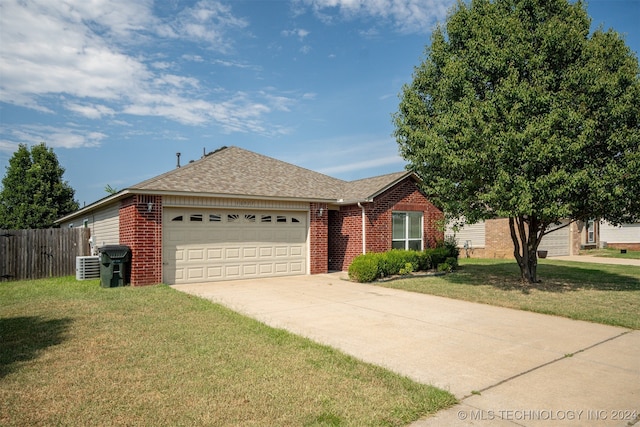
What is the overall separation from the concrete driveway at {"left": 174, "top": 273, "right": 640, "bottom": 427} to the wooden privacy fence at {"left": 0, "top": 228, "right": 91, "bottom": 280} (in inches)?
336

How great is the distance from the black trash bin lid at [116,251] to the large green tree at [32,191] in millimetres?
22370

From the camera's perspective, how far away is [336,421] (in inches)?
137

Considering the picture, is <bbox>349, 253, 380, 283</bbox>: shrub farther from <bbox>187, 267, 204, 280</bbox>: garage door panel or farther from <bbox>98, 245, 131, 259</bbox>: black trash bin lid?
<bbox>98, 245, 131, 259</bbox>: black trash bin lid

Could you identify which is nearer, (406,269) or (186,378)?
(186,378)

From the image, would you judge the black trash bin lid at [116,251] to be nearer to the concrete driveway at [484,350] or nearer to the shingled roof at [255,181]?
the shingled roof at [255,181]

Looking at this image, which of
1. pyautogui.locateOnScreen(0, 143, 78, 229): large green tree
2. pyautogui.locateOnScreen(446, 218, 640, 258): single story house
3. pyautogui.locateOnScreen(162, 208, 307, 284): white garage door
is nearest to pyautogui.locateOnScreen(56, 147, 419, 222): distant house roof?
pyautogui.locateOnScreen(162, 208, 307, 284): white garage door

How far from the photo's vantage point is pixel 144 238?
38.8 ft

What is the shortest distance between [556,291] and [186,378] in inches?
418

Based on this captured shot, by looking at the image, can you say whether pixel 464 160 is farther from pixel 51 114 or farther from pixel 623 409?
pixel 51 114

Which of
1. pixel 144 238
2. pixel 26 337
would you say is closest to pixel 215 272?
pixel 144 238

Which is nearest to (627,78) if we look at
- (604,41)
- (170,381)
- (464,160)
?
(604,41)

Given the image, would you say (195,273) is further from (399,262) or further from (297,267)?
(399,262)

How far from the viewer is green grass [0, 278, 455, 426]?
11.8 feet

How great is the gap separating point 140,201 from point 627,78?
13.3 metres
